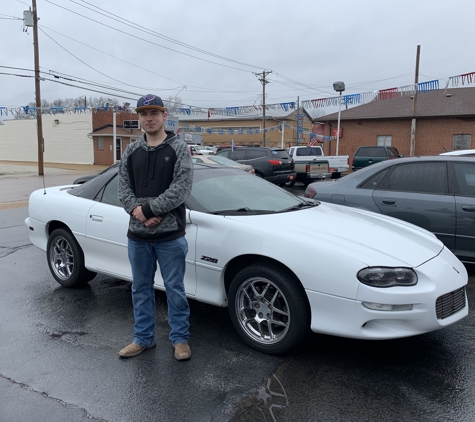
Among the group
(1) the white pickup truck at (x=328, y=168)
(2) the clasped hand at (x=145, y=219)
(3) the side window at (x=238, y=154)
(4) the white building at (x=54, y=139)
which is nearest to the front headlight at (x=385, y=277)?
(2) the clasped hand at (x=145, y=219)

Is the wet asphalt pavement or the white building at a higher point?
the white building

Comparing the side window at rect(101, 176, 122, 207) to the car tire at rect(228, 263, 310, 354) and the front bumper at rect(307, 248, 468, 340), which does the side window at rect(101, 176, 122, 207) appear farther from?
the front bumper at rect(307, 248, 468, 340)

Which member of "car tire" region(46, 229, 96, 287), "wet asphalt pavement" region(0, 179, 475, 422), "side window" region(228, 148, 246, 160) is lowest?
"wet asphalt pavement" region(0, 179, 475, 422)

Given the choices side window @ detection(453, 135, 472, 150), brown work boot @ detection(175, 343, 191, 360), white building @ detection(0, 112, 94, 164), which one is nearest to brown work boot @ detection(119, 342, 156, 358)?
brown work boot @ detection(175, 343, 191, 360)

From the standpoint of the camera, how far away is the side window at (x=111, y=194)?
4469mm

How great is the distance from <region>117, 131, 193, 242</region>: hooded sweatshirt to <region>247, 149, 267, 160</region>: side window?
1375 cm

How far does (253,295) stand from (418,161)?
11.0 feet

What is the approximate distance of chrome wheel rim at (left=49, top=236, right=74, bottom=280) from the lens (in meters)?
4.88

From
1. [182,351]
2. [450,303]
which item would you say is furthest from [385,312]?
[182,351]

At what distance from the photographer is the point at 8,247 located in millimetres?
7117

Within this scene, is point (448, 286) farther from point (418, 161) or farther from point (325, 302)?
point (418, 161)

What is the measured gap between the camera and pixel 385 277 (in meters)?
3.02

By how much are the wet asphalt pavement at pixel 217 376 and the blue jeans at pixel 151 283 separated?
19 centimetres

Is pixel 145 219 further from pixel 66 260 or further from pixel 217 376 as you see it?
pixel 66 260
